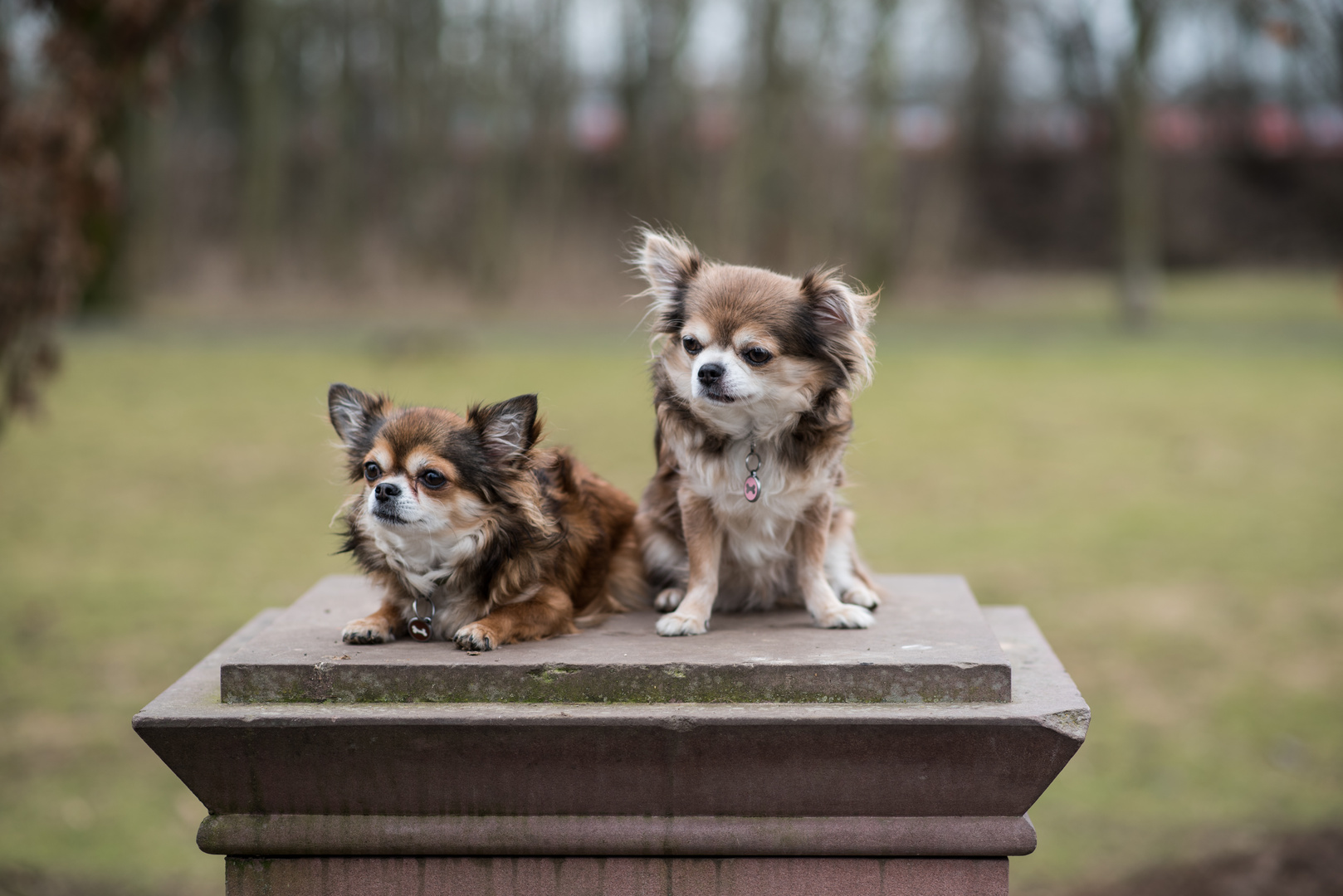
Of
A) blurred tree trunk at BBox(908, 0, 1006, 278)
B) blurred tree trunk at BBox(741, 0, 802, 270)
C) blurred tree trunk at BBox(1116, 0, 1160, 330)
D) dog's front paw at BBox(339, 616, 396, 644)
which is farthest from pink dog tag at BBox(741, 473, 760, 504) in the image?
blurred tree trunk at BBox(908, 0, 1006, 278)

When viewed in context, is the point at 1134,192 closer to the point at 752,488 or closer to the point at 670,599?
the point at 670,599

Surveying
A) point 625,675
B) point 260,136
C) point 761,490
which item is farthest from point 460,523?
point 260,136

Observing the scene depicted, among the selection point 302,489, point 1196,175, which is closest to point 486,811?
point 302,489

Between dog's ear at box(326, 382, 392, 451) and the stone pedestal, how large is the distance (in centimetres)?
50

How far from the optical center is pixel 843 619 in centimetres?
311

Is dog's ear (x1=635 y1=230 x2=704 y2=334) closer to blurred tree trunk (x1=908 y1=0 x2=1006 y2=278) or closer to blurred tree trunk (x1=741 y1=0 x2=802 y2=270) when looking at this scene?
blurred tree trunk (x1=741 y1=0 x2=802 y2=270)

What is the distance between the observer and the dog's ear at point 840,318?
2918 millimetres

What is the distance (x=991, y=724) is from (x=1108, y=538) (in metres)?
6.63

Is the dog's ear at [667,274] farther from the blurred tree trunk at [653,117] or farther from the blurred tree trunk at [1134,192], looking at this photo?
the blurred tree trunk at [653,117]

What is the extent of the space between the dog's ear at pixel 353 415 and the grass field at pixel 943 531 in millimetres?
117

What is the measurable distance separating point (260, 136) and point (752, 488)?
2141 cm

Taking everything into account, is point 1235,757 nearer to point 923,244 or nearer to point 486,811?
point 486,811

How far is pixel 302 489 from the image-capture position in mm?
10031

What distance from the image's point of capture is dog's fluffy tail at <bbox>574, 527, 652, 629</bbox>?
332 centimetres
